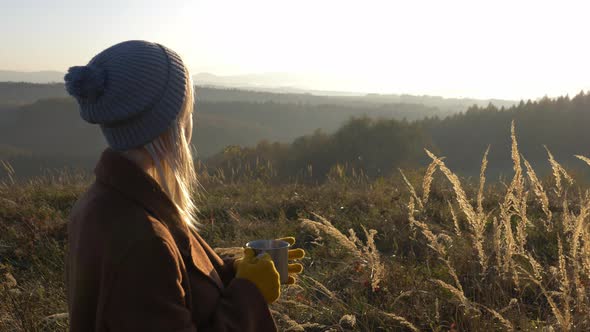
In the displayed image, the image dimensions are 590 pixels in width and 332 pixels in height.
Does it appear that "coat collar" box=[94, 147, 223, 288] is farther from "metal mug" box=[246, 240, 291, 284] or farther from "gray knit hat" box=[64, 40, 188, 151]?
"metal mug" box=[246, 240, 291, 284]

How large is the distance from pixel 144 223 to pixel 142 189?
14 centimetres

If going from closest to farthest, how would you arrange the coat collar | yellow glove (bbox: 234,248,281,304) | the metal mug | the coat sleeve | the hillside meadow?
the coat sleeve
the coat collar
yellow glove (bbox: 234,248,281,304)
the metal mug
the hillside meadow

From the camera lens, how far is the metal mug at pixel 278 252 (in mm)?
2119

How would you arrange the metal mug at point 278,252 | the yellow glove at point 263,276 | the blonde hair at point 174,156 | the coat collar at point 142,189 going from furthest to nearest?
the metal mug at point 278,252, the yellow glove at point 263,276, the blonde hair at point 174,156, the coat collar at point 142,189

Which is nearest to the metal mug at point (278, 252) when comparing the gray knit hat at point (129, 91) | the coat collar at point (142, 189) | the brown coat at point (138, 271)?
the brown coat at point (138, 271)

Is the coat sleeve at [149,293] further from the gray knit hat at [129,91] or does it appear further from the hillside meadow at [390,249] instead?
the hillside meadow at [390,249]

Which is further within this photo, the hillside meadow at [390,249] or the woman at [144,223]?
the hillside meadow at [390,249]

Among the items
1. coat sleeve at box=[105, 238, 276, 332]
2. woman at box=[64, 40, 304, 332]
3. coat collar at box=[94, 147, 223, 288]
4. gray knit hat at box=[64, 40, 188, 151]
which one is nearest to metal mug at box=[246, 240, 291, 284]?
woman at box=[64, 40, 304, 332]

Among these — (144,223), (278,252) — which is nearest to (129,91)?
(144,223)

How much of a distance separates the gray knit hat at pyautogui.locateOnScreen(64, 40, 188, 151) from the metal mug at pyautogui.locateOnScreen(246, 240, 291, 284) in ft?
2.35

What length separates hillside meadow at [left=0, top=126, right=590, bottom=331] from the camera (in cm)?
253

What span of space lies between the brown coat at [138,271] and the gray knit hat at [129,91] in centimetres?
10

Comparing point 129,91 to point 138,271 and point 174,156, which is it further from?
point 138,271

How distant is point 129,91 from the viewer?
1.65 meters
